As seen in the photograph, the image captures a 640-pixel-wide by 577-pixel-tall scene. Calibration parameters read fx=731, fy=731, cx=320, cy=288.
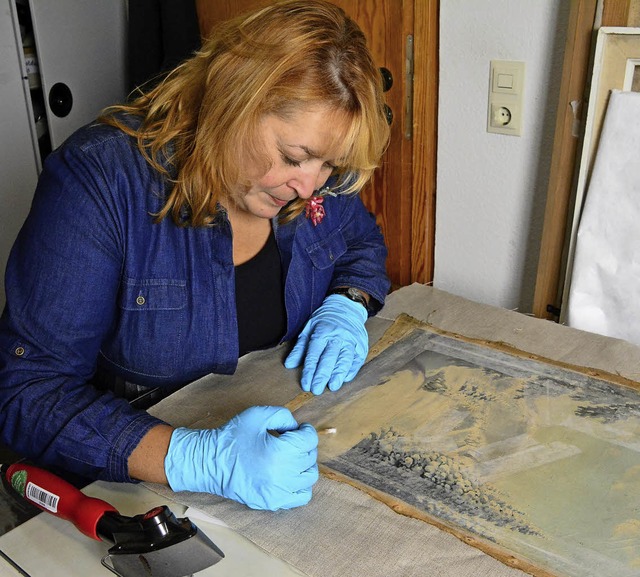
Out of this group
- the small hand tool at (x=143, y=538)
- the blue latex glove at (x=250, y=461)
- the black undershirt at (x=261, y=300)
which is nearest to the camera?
the small hand tool at (x=143, y=538)

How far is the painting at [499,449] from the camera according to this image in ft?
2.83

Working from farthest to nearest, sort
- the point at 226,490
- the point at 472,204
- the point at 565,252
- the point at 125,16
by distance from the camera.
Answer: the point at 125,16 → the point at 472,204 → the point at 565,252 → the point at 226,490

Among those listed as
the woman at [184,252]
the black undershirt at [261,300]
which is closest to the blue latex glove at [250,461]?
the woman at [184,252]

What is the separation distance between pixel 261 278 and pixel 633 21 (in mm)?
762

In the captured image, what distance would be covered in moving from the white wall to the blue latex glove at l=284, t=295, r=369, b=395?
37 centimetres

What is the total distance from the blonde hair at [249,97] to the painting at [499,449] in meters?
0.36

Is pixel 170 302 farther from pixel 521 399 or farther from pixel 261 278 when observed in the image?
pixel 521 399

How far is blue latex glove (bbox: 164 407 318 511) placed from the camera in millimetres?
911

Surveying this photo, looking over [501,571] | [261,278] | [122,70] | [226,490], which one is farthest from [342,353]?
[122,70]

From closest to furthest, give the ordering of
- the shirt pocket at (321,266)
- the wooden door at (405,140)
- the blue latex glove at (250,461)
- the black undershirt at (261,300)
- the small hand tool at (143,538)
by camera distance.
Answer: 1. the small hand tool at (143,538)
2. the blue latex glove at (250,461)
3. the black undershirt at (261,300)
4. the shirt pocket at (321,266)
5. the wooden door at (405,140)

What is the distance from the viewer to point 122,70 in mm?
2332

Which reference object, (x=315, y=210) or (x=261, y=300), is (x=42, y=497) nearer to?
(x=261, y=300)

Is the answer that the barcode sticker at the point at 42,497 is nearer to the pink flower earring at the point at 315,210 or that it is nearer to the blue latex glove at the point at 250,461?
the blue latex glove at the point at 250,461

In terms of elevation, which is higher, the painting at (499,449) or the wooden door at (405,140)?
the wooden door at (405,140)
